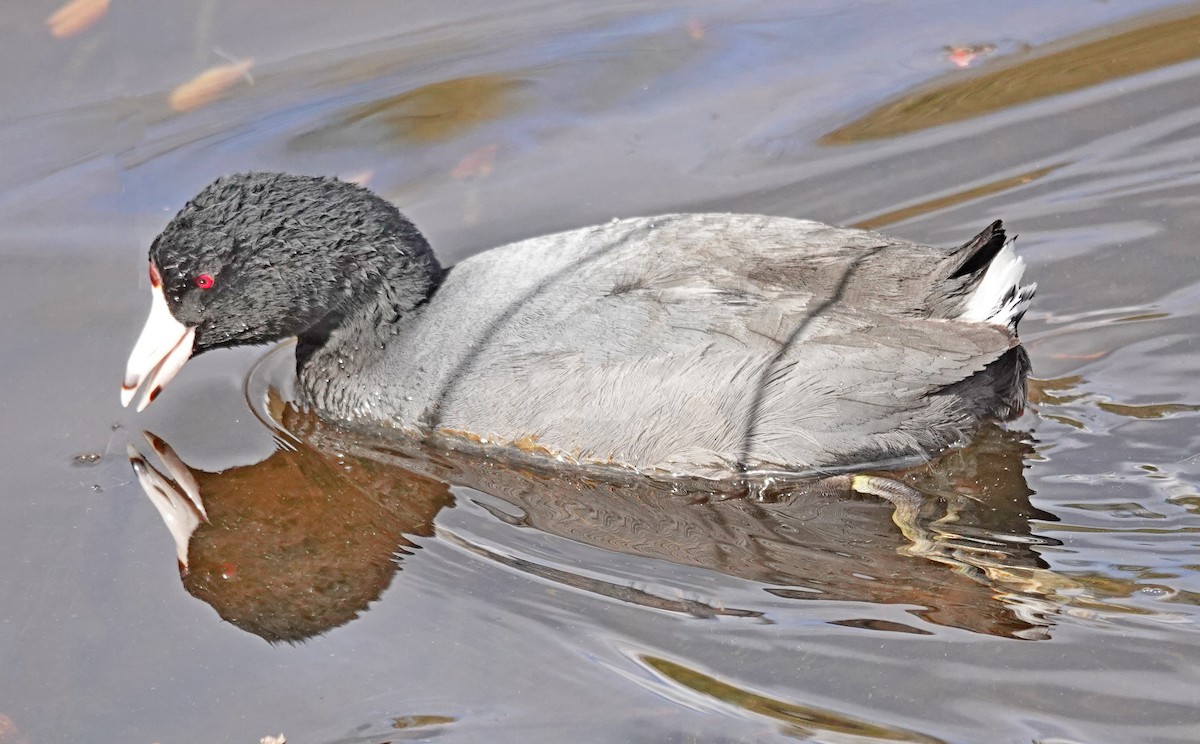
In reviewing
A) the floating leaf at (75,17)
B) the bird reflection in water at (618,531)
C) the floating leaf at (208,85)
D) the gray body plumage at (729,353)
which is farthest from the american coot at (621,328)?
the floating leaf at (75,17)

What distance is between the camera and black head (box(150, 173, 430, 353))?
171 inches

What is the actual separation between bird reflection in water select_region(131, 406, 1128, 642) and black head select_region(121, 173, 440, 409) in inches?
15.8

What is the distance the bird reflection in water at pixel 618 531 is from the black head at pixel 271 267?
15.8 inches

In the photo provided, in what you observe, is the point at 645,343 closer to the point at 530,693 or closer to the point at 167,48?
the point at 530,693

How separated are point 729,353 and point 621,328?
1.10ft

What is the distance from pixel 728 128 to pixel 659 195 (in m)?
0.55

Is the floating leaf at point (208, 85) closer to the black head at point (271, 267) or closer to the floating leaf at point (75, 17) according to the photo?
the floating leaf at point (75, 17)

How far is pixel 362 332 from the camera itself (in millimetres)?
4559

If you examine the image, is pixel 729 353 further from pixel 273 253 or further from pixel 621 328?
pixel 273 253

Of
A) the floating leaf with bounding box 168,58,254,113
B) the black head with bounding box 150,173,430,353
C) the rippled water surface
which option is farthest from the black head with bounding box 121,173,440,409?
the floating leaf with bounding box 168,58,254,113

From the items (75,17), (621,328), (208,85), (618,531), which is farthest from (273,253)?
(75,17)

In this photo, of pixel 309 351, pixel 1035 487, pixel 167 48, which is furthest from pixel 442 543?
pixel 167 48

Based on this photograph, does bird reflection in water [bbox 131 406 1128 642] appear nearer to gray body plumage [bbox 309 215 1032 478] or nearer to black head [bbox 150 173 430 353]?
gray body plumage [bbox 309 215 1032 478]

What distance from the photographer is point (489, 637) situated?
11.8 feet
